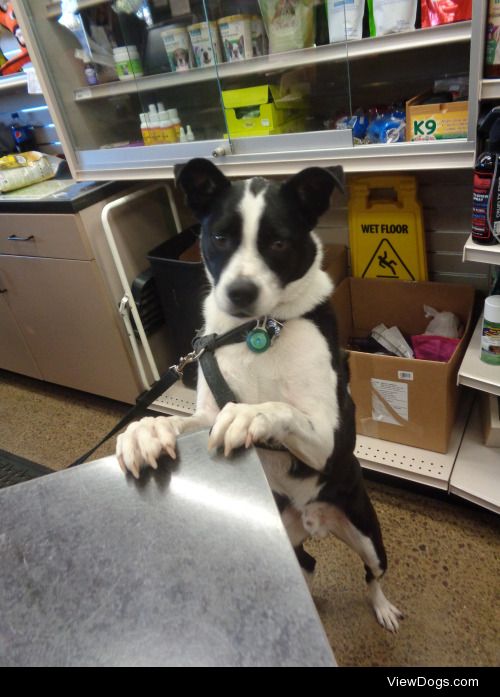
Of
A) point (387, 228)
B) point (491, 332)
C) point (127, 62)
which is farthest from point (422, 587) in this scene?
point (127, 62)

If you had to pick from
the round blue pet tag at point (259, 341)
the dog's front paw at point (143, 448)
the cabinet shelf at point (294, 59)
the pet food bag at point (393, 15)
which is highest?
the pet food bag at point (393, 15)

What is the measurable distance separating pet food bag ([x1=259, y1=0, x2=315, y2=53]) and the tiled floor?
1593 millimetres

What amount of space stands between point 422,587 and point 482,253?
1008 millimetres

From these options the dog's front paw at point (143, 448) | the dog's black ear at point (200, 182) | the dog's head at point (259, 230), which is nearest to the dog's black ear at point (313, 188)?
the dog's head at point (259, 230)

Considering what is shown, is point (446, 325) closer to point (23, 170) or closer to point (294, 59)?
point (294, 59)

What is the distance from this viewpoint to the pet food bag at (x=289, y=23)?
1.43m

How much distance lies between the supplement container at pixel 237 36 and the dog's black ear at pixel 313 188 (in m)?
0.93

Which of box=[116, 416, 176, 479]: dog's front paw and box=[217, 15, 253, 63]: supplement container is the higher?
box=[217, 15, 253, 63]: supplement container

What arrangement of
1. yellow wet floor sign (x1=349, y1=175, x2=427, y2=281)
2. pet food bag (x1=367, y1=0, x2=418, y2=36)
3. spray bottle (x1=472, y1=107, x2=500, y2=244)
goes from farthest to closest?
yellow wet floor sign (x1=349, y1=175, x2=427, y2=281)
pet food bag (x1=367, y1=0, x2=418, y2=36)
spray bottle (x1=472, y1=107, x2=500, y2=244)

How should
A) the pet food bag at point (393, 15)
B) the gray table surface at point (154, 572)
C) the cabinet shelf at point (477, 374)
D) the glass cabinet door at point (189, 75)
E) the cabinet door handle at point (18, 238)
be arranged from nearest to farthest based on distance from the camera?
the gray table surface at point (154, 572) → the pet food bag at point (393, 15) → the cabinet shelf at point (477, 374) → the glass cabinet door at point (189, 75) → the cabinet door handle at point (18, 238)

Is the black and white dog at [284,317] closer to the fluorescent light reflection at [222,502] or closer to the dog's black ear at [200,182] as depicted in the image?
the dog's black ear at [200,182]

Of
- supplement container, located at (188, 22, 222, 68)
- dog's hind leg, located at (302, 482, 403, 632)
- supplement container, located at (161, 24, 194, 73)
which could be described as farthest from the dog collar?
supplement container, located at (161, 24, 194, 73)

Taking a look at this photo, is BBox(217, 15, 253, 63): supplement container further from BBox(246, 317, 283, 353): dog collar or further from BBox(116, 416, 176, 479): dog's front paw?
BBox(116, 416, 176, 479): dog's front paw

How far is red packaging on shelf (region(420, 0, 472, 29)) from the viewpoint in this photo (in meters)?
1.16
